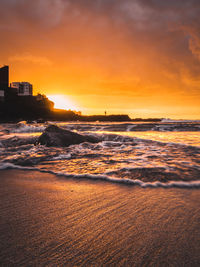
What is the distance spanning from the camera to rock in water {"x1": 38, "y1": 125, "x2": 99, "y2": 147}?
5.41 m

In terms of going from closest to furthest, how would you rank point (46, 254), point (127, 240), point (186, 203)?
1. point (46, 254)
2. point (127, 240)
3. point (186, 203)

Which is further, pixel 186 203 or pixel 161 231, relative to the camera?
pixel 186 203

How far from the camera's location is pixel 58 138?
554 centimetres

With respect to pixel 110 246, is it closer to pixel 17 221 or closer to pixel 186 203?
pixel 17 221

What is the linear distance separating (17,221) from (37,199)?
15.8 inches

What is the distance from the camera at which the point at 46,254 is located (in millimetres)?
892

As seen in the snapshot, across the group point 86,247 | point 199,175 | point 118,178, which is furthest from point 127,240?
point 199,175

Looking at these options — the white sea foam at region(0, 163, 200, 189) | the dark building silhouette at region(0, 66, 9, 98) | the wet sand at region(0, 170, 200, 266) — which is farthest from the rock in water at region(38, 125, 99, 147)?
the dark building silhouette at region(0, 66, 9, 98)

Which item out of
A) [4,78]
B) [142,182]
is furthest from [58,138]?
[4,78]

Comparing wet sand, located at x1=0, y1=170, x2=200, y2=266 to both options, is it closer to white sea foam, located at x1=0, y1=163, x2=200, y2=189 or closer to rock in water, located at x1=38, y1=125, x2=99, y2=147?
white sea foam, located at x1=0, y1=163, x2=200, y2=189

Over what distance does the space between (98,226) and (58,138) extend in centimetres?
462

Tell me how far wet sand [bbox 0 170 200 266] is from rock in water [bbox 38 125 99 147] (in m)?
3.50

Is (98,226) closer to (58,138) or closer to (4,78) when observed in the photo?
(58,138)

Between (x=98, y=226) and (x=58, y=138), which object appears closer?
(x=98, y=226)
